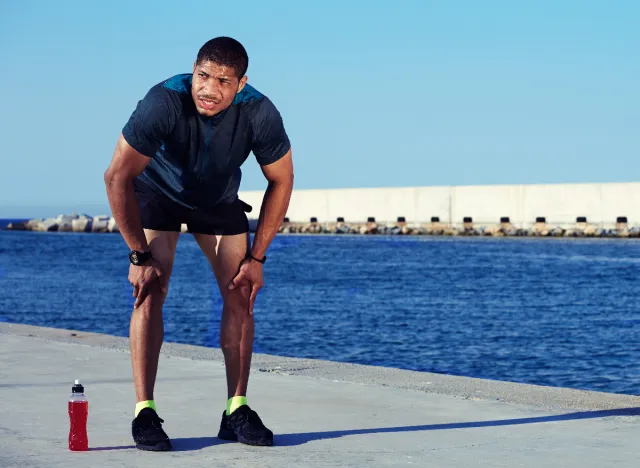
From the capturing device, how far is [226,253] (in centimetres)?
504

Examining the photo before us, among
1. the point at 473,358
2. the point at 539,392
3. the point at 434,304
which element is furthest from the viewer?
the point at 434,304

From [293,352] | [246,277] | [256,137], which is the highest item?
[256,137]

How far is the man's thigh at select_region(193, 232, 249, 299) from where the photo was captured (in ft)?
16.5

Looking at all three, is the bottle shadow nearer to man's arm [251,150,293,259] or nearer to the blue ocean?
man's arm [251,150,293,259]

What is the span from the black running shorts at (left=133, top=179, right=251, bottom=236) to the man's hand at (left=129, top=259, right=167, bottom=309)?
7.7 inches

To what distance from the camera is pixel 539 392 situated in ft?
21.2

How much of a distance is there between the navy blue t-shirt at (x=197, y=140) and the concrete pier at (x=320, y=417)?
1118mm

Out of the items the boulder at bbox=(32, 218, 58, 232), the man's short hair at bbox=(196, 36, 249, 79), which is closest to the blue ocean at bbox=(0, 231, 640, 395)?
the man's short hair at bbox=(196, 36, 249, 79)

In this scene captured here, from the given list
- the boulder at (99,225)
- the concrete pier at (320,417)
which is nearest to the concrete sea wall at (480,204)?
the boulder at (99,225)

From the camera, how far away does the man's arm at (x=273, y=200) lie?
501cm

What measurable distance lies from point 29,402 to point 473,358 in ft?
32.8

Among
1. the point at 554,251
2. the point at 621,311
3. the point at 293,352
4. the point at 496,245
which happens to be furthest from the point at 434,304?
the point at 496,245

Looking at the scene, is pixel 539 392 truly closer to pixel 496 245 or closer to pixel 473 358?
pixel 473 358

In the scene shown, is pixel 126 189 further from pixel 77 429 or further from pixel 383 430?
pixel 383 430
